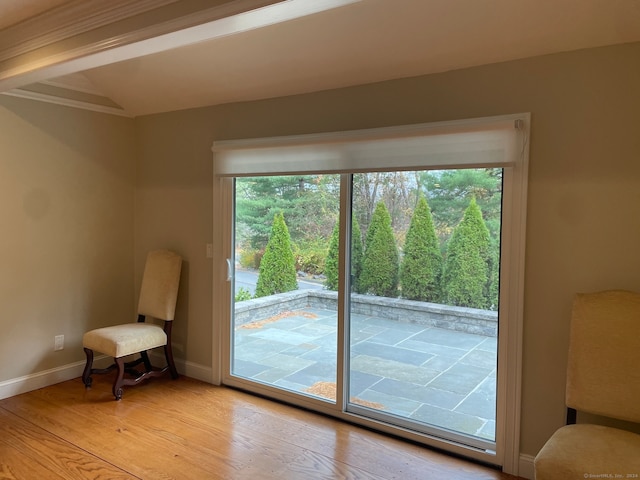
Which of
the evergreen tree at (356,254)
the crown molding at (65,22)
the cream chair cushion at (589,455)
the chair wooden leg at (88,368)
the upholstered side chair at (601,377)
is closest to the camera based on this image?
the cream chair cushion at (589,455)

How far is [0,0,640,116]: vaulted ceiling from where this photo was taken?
215 cm

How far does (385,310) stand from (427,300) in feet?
0.97

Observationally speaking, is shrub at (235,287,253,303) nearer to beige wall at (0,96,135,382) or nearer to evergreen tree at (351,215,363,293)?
evergreen tree at (351,215,363,293)

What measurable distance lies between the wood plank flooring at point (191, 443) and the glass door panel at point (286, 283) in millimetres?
265

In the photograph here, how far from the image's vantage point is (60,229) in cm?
385

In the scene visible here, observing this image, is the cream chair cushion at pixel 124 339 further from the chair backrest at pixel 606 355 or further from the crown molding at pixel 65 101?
the chair backrest at pixel 606 355

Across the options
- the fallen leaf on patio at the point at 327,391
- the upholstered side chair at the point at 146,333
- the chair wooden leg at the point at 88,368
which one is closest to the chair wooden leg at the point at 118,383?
the upholstered side chair at the point at 146,333

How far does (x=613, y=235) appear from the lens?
239 cm

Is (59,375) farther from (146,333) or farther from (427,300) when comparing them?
(427,300)

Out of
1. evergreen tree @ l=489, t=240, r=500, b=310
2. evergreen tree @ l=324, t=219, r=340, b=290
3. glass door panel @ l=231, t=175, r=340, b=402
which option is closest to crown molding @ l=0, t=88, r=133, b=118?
glass door panel @ l=231, t=175, r=340, b=402

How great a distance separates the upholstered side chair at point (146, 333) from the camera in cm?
358

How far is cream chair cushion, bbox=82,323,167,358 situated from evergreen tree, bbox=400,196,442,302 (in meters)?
1.95

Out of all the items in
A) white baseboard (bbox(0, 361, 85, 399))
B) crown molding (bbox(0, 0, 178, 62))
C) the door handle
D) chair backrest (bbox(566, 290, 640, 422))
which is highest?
crown molding (bbox(0, 0, 178, 62))

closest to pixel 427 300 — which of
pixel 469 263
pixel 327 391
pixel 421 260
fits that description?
pixel 421 260
